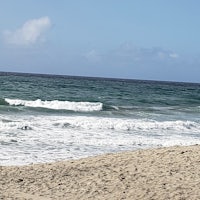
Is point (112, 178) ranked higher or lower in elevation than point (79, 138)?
higher

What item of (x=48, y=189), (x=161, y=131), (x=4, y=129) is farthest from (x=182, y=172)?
(x=161, y=131)

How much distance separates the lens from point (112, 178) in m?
7.88

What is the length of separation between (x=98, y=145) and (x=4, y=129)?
3.92 m

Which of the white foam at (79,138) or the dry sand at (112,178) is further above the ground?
the dry sand at (112,178)

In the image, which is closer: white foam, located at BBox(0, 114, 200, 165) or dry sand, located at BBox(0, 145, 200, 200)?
dry sand, located at BBox(0, 145, 200, 200)

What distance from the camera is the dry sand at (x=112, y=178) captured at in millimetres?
7098

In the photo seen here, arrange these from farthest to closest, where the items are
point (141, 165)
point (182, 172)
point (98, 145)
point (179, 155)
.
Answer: point (98, 145) → point (179, 155) → point (141, 165) → point (182, 172)

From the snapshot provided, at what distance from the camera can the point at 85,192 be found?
23.8ft

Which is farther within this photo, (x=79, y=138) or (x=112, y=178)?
(x=79, y=138)

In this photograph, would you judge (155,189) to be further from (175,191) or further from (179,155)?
(179,155)

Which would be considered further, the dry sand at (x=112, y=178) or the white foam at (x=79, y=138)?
the white foam at (x=79, y=138)

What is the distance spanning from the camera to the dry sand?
710 centimetres

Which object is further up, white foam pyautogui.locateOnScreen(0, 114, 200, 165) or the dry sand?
the dry sand

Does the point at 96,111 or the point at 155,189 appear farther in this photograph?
the point at 96,111
